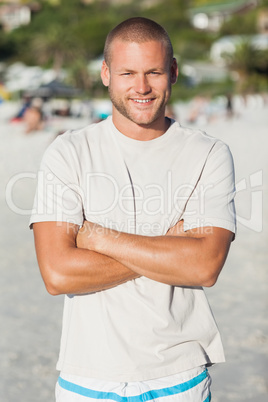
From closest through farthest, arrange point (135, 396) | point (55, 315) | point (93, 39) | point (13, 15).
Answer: point (135, 396) → point (55, 315) → point (93, 39) → point (13, 15)

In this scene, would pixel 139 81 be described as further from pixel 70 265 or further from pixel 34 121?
pixel 34 121

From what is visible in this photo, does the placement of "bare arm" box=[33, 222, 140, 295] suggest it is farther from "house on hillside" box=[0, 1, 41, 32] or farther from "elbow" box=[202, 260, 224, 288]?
"house on hillside" box=[0, 1, 41, 32]

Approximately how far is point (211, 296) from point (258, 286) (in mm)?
606

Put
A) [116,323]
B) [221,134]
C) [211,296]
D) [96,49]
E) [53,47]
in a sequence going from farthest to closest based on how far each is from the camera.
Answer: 1. [96,49]
2. [53,47]
3. [221,134]
4. [211,296]
5. [116,323]

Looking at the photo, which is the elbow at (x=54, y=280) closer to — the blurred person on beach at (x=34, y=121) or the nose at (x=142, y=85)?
the nose at (x=142, y=85)

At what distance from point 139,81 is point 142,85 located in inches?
0.9

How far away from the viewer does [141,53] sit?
206 centimetres

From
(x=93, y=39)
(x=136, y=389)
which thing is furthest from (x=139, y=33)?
(x=93, y=39)

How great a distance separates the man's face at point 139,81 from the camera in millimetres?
2059

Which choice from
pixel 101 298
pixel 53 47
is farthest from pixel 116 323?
pixel 53 47

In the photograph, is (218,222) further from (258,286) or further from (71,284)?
(258,286)

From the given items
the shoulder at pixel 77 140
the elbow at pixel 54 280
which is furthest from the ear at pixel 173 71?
the elbow at pixel 54 280

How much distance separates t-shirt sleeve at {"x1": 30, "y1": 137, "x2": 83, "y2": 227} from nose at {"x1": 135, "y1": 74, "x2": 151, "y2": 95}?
0.29 metres

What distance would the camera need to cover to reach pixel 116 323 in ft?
6.61
